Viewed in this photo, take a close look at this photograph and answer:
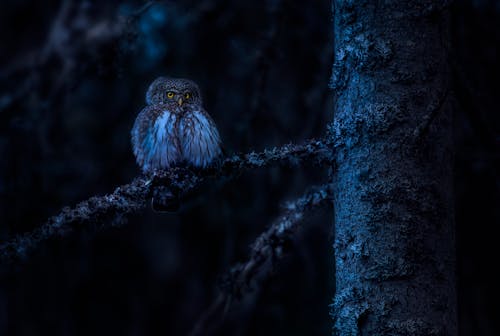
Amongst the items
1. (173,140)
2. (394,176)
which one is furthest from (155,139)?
(394,176)

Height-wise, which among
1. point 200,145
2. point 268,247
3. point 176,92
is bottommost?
point 268,247

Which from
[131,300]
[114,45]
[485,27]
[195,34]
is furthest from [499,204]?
[131,300]

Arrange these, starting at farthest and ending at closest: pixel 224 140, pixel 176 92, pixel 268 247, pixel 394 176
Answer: pixel 224 140, pixel 176 92, pixel 268 247, pixel 394 176

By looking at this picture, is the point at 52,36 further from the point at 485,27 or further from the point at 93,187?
the point at 485,27

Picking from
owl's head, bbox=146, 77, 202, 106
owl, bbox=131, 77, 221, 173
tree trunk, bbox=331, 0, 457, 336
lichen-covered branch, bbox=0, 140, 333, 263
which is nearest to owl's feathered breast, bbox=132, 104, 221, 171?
owl, bbox=131, 77, 221, 173

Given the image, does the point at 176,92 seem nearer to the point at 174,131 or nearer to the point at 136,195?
the point at 174,131

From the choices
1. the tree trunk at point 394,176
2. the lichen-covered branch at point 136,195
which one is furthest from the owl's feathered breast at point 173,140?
the tree trunk at point 394,176
